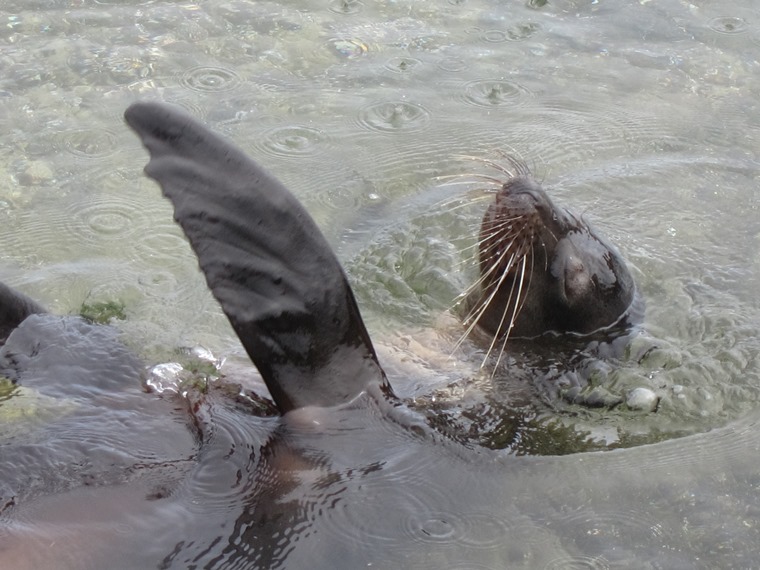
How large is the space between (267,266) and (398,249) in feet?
5.64

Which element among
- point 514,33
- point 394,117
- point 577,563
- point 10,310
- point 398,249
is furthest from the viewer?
point 514,33

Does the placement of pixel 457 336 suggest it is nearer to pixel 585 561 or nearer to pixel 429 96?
pixel 585 561

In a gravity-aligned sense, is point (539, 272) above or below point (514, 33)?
above

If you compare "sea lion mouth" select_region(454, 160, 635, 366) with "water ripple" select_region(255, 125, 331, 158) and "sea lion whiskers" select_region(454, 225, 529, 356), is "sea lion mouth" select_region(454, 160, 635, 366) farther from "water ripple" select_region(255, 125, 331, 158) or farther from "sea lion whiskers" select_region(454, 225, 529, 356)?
"water ripple" select_region(255, 125, 331, 158)

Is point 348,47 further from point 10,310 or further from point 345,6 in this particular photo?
point 10,310

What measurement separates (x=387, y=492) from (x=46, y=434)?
111 centimetres

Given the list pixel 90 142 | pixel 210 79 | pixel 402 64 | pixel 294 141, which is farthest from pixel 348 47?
Result: pixel 90 142

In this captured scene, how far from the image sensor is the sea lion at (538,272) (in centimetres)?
377

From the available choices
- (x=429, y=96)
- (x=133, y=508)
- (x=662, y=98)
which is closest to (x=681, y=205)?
(x=662, y=98)

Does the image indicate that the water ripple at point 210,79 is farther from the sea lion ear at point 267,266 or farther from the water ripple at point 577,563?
the water ripple at point 577,563

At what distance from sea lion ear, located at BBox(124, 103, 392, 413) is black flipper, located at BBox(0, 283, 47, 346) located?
0.91m

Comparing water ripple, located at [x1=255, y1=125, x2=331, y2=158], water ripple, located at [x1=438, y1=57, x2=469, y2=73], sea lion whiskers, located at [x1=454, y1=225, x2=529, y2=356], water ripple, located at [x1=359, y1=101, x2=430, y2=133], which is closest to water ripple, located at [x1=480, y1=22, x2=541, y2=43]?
water ripple, located at [x1=438, y1=57, x2=469, y2=73]

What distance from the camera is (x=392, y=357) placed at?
405 centimetres

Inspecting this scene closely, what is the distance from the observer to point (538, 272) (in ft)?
12.8
